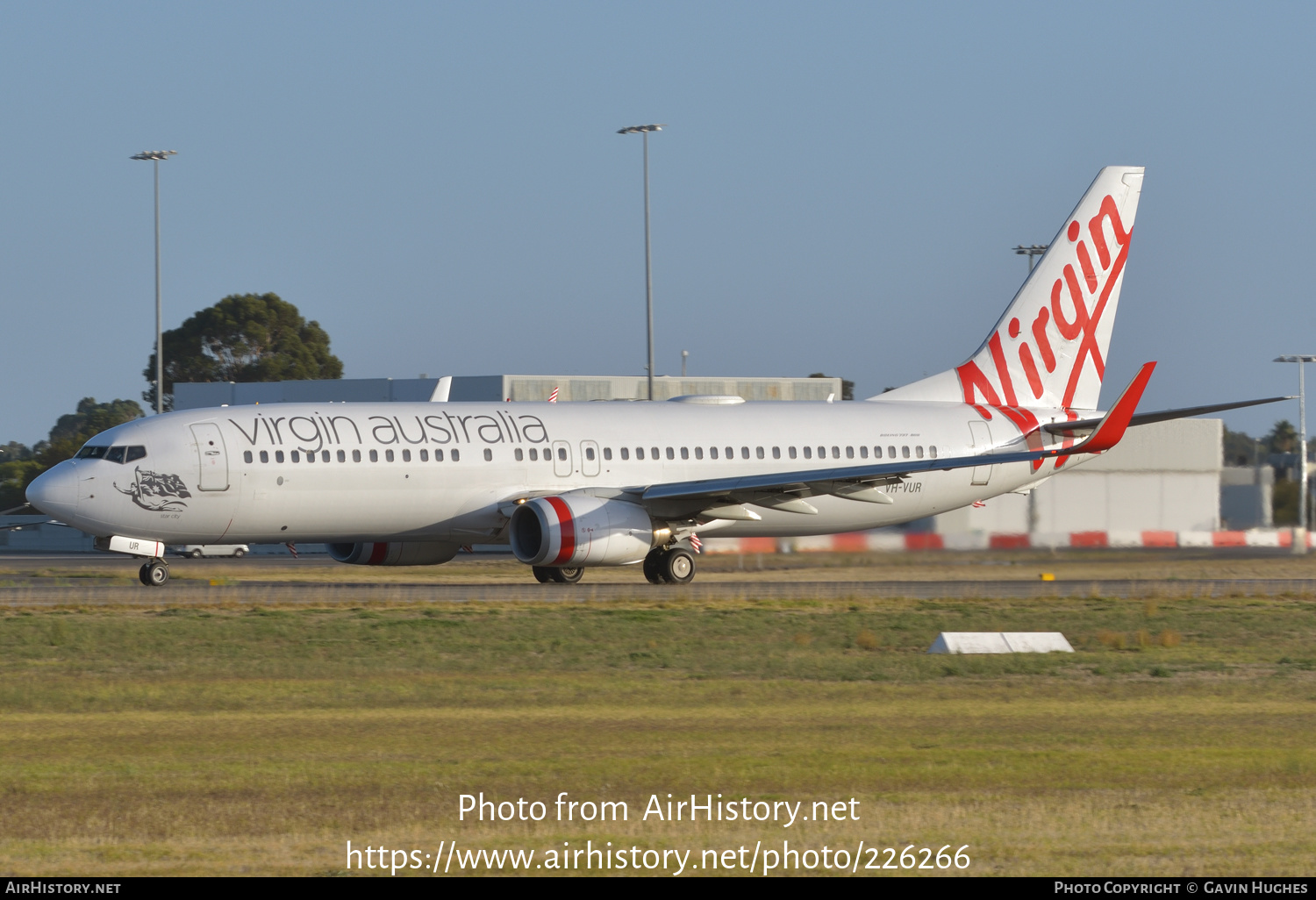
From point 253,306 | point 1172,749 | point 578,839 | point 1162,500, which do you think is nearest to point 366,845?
point 578,839

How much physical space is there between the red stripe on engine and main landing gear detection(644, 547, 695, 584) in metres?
2.95

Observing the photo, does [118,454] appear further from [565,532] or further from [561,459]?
[561,459]

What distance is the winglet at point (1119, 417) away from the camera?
34406 millimetres

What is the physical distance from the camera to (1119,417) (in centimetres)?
3491

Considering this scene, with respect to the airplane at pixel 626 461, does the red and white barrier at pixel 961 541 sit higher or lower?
lower

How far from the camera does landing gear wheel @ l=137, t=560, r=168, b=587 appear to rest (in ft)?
110

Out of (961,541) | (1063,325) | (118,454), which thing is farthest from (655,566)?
(1063,325)

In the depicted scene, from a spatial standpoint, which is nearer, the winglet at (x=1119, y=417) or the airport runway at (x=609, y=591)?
the airport runway at (x=609, y=591)

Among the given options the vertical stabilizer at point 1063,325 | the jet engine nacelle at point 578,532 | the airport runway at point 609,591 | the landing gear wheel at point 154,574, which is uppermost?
the vertical stabilizer at point 1063,325

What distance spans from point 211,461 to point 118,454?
1.76 m

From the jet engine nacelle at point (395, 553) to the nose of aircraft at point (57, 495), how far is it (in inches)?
233

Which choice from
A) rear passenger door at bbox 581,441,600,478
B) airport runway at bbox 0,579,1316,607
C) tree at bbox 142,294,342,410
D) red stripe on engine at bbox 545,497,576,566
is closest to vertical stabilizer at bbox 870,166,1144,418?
airport runway at bbox 0,579,1316,607

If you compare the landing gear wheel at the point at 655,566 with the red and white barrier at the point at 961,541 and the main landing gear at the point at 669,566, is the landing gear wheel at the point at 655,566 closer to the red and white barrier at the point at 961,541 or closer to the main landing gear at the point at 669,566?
the main landing gear at the point at 669,566

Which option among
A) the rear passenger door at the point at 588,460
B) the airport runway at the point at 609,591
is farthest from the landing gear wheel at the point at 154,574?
the rear passenger door at the point at 588,460
